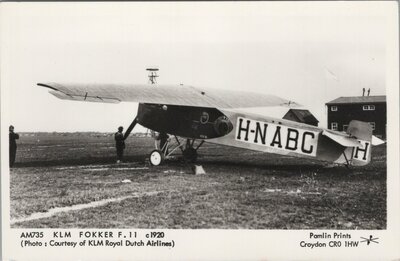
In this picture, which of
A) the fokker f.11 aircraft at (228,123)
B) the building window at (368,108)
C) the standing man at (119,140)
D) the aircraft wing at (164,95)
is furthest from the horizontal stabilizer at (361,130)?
the standing man at (119,140)

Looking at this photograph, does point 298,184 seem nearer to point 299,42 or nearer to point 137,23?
point 299,42

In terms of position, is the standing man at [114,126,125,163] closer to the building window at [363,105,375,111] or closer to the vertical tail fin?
the vertical tail fin

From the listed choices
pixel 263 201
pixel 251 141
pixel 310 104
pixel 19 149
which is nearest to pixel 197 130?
pixel 251 141

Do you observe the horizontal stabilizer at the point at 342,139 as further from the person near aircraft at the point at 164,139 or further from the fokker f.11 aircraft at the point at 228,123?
the person near aircraft at the point at 164,139

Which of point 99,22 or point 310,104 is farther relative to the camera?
point 310,104

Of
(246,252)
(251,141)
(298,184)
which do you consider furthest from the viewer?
(251,141)

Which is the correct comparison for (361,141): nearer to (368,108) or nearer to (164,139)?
(368,108)
